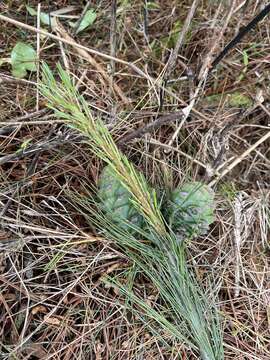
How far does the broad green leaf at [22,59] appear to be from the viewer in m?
1.43

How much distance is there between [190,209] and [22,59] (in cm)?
68

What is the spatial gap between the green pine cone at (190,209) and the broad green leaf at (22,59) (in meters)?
0.58

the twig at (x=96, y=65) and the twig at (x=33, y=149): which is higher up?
the twig at (x=96, y=65)

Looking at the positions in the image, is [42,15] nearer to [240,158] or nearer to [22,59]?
[22,59]

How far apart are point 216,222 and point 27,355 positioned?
652 millimetres

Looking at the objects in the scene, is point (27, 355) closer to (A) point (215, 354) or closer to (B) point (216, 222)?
(A) point (215, 354)

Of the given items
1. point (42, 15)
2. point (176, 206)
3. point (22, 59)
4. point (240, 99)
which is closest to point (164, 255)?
point (176, 206)

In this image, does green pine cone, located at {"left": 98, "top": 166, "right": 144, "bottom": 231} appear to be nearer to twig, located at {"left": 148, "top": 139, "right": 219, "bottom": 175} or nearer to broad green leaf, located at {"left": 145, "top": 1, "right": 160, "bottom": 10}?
twig, located at {"left": 148, "top": 139, "right": 219, "bottom": 175}

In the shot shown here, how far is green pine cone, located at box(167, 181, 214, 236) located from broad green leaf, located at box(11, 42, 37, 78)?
58 centimetres

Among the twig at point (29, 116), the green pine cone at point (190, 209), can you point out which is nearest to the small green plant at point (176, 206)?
the green pine cone at point (190, 209)

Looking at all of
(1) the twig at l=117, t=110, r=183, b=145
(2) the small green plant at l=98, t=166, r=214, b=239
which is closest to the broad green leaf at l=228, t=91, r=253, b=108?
(1) the twig at l=117, t=110, r=183, b=145

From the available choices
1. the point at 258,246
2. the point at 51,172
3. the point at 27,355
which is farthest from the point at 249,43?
the point at 27,355

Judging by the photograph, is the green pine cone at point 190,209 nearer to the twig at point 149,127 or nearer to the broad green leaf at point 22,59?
the twig at point 149,127

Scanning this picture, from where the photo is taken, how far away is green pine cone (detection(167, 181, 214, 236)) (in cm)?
131
